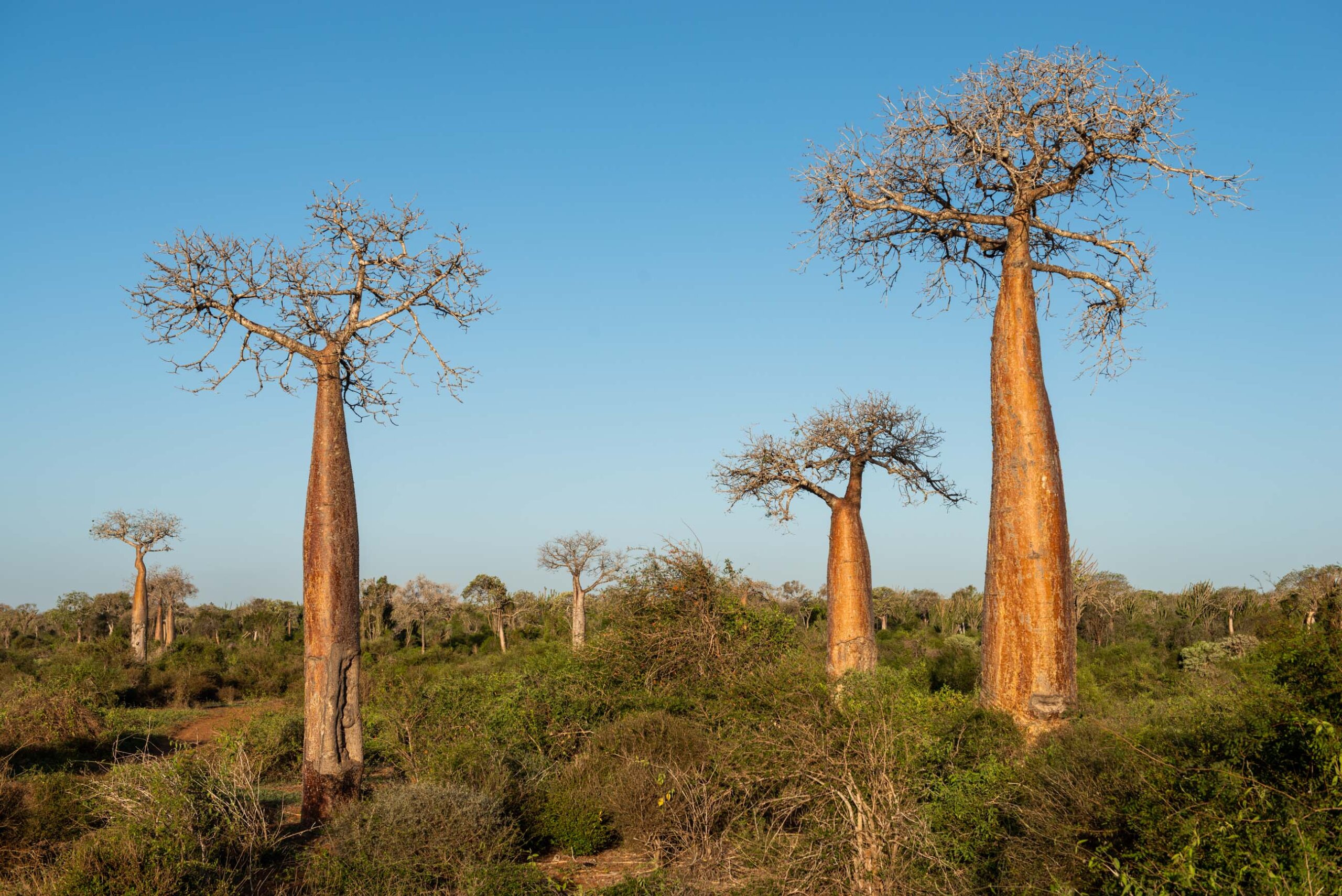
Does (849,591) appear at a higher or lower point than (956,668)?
higher

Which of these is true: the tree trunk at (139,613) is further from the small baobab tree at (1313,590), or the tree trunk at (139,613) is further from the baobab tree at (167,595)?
the small baobab tree at (1313,590)

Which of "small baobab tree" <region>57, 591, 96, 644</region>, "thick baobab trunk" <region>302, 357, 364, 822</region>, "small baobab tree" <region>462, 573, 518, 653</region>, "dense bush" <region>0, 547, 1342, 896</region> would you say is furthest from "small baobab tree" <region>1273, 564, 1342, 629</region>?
"small baobab tree" <region>57, 591, 96, 644</region>

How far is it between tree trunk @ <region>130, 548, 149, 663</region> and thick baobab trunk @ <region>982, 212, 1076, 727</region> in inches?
818

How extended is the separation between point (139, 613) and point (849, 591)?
18.3 m

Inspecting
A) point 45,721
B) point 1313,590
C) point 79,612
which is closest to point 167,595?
point 79,612

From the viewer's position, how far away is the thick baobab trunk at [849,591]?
13.3 meters

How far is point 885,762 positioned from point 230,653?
25327 mm

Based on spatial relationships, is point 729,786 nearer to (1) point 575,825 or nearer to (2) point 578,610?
(1) point 575,825

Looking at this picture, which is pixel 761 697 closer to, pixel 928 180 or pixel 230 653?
pixel 928 180

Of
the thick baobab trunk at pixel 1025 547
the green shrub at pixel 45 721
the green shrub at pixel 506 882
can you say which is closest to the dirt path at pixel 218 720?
the green shrub at pixel 45 721

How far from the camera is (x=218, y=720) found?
15.9 m

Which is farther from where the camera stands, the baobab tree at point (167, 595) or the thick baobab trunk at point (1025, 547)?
the baobab tree at point (167, 595)

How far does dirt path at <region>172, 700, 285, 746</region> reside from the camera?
45.9 ft

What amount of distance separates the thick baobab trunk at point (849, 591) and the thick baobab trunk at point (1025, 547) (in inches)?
222
